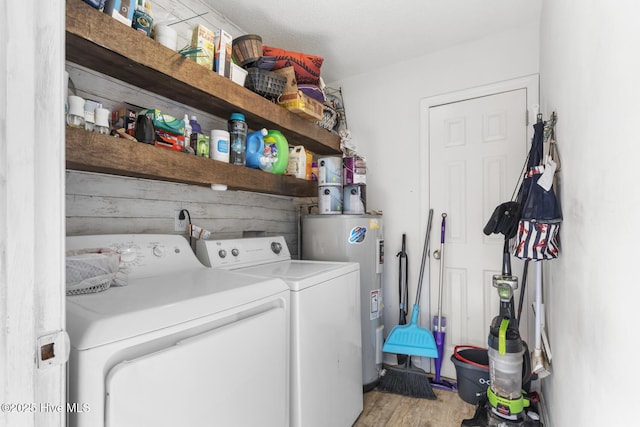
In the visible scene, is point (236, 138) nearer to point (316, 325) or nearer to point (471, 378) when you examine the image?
point (316, 325)

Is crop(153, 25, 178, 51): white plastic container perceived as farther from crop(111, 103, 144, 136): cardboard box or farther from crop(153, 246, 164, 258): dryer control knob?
crop(153, 246, 164, 258): dryer control knob

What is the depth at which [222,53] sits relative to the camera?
1.54 meters

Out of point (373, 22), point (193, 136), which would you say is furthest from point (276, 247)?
point (373, 22)

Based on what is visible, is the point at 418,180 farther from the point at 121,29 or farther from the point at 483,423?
the point at 121,29

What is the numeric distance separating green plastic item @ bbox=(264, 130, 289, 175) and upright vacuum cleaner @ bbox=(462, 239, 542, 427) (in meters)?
1.39

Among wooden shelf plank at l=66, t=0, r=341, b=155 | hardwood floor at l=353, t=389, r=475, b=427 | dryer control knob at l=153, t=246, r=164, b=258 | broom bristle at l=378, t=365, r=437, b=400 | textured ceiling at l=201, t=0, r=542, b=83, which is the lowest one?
hardwood floor at l=353, t=389, r=475, b=427

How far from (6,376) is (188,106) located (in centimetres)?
148

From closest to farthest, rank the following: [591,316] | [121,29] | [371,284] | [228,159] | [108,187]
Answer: [591,316]
[121,29]
[108,187]
[228,159]
[371,284]

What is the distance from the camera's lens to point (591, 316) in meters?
0.88

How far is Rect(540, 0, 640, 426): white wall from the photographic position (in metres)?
0.65

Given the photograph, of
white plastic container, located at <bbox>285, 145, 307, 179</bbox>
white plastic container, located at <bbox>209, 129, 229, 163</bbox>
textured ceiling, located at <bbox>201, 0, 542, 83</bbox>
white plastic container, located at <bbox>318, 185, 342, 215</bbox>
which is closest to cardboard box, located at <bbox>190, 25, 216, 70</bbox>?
white plastic container, located at <bbox>209, 129, 229, 163</bbox>

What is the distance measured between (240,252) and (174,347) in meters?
0.93

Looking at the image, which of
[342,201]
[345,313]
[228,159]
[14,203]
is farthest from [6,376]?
[342,201]

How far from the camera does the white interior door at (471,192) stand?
221 centimetres
